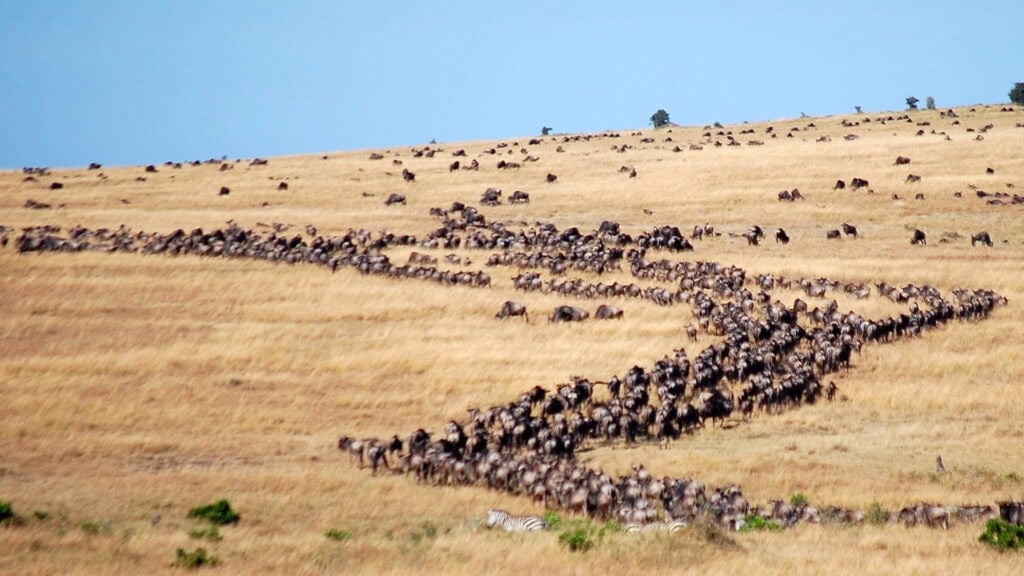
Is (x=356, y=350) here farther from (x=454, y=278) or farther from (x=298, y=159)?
(x=298, y=159)

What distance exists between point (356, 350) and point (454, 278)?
8.81m

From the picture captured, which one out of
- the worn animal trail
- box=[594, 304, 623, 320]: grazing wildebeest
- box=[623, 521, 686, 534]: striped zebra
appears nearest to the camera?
box=[623, 521, 686, 534]: striped zebra

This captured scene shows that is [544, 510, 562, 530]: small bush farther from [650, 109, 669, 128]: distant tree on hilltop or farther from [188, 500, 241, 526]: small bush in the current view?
[650, 109, 669, 128]: distant tree on hilltop

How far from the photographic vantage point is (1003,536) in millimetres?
17703

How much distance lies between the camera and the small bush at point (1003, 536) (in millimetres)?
17500

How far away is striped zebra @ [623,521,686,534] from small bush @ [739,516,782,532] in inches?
43.7

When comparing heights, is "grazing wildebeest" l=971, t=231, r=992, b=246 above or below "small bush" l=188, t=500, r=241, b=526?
above

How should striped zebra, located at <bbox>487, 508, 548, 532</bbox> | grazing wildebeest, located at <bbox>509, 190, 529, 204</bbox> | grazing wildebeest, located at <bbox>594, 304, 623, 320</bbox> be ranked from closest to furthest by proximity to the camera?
striped zebra, located at <bbox>487, 508, 548, 532</bbox>
grazing wildebeest, located at <bbox>594, 304, 623, 320</bbox>
grazing wildebeest, located at <bbox>509, 190, 529, 204</bbox>

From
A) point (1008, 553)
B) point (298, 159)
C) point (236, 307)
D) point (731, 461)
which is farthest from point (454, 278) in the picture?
point (298, 159)

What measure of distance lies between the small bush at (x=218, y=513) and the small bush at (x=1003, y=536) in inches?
437

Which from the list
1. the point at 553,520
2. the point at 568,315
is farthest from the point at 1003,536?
the point at 568,315

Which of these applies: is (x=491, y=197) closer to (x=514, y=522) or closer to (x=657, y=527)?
(x=514, y=522)

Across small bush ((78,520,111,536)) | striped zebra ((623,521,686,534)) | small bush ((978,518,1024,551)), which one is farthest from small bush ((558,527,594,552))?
small bush ((78,520,111,536))

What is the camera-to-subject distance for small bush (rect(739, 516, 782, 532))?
19141 mm
